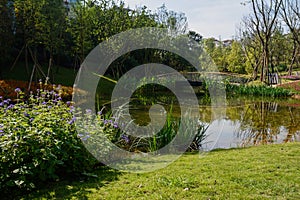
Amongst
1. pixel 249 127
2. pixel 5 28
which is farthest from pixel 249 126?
pixel 5 28

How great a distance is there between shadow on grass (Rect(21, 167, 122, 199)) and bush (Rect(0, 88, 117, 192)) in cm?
10

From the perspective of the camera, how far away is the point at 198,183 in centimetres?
307

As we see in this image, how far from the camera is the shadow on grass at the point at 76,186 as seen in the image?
281cm

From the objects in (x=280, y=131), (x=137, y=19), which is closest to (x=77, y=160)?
(x=280, y=131)

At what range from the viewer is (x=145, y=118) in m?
8.39

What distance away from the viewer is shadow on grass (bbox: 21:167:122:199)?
2.81 metres

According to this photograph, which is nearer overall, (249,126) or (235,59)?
(249,126)

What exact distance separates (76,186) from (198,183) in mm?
1344

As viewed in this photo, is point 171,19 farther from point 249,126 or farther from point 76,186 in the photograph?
point 76,186

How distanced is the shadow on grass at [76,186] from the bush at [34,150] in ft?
0.33

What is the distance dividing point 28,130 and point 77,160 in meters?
0.74

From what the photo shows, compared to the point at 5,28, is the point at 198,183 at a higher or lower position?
lower

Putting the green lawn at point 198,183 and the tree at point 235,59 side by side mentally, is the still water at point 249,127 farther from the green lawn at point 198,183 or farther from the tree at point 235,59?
the tree at point 235,59

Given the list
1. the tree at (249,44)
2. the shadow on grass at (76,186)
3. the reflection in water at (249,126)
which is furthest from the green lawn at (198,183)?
the tree at (249,44)
